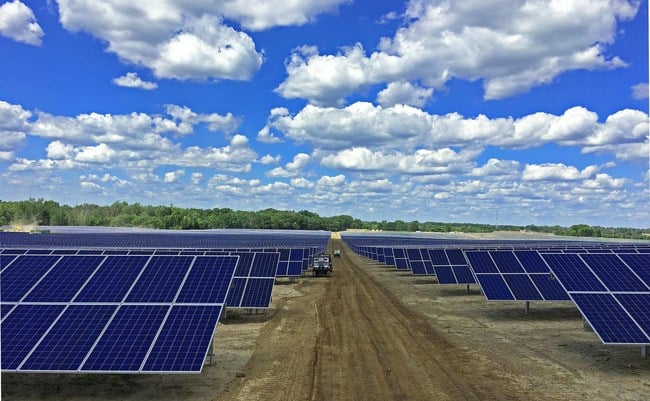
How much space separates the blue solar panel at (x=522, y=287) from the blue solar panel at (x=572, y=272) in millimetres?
4462

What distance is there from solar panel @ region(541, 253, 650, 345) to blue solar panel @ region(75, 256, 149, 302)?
14284mm

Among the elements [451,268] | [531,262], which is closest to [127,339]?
[531,262]

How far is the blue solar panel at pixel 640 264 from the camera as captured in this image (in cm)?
1900

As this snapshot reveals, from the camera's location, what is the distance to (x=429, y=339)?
831 inches

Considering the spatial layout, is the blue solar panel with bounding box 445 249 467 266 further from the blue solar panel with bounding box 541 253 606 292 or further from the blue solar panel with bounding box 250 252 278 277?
the blue solar panel with bounding box 541 253 606 292

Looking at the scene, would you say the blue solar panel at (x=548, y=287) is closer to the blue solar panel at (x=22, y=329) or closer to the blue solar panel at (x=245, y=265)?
the blue solar panel at (x=245, y=265)

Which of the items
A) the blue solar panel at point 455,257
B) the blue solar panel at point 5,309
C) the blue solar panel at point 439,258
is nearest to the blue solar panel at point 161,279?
the blue solar panel at point 5,309

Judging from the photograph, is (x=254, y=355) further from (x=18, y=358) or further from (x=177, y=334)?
(x=18, y=358)

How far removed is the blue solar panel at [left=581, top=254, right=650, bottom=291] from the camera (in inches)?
724

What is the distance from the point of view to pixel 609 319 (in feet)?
53.8

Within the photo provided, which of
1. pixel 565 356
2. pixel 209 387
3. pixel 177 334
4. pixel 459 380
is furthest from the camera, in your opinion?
pixel 565 356

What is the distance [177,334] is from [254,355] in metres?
5.77

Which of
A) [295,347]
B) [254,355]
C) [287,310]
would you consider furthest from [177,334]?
[287,310]

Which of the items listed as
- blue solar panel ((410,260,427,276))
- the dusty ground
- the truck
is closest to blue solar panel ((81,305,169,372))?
the dusty ground
